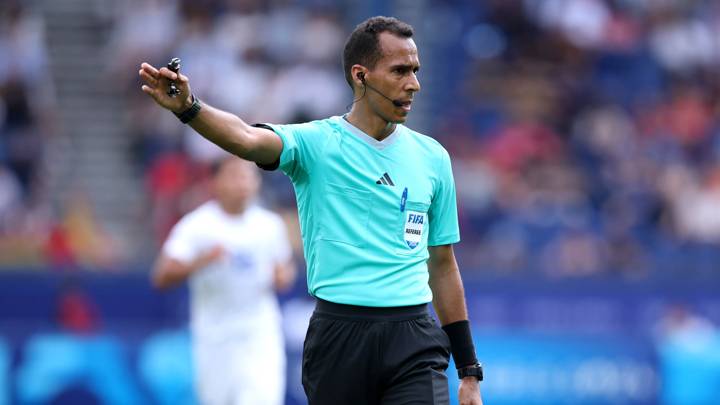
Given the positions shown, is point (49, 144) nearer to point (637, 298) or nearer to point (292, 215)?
point (292, 215)

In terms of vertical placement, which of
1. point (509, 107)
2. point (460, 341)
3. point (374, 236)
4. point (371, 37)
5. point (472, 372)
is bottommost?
point (472, 372)

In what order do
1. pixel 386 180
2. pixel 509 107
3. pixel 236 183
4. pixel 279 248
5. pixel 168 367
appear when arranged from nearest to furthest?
1. pixel 386 180
2. pixel 236 183
3. pixel 279 248
4. pixel 168 367
5. pixel 509 107

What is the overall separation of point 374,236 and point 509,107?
40.0 feet

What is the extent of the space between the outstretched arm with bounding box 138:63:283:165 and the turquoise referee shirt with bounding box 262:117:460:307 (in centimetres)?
14

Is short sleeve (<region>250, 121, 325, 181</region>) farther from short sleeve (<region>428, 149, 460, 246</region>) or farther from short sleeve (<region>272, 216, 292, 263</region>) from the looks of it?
short sleeve (<region>272, 216, 292, 263</region>)

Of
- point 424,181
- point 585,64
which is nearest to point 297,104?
point 585,64

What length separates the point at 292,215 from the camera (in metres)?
15.1

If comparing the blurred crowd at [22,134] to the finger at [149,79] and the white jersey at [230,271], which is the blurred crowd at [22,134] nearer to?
the white jersey at [230,271]

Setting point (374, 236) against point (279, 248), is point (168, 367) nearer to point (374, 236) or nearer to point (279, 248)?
point (279, 248)

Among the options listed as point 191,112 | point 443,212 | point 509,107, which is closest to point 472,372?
point 443,212

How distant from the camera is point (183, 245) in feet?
30.4

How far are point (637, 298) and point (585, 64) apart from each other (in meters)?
4.74

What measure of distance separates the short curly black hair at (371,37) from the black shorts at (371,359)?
1097 mm

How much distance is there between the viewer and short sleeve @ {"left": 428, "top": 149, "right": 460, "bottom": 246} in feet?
19.1
